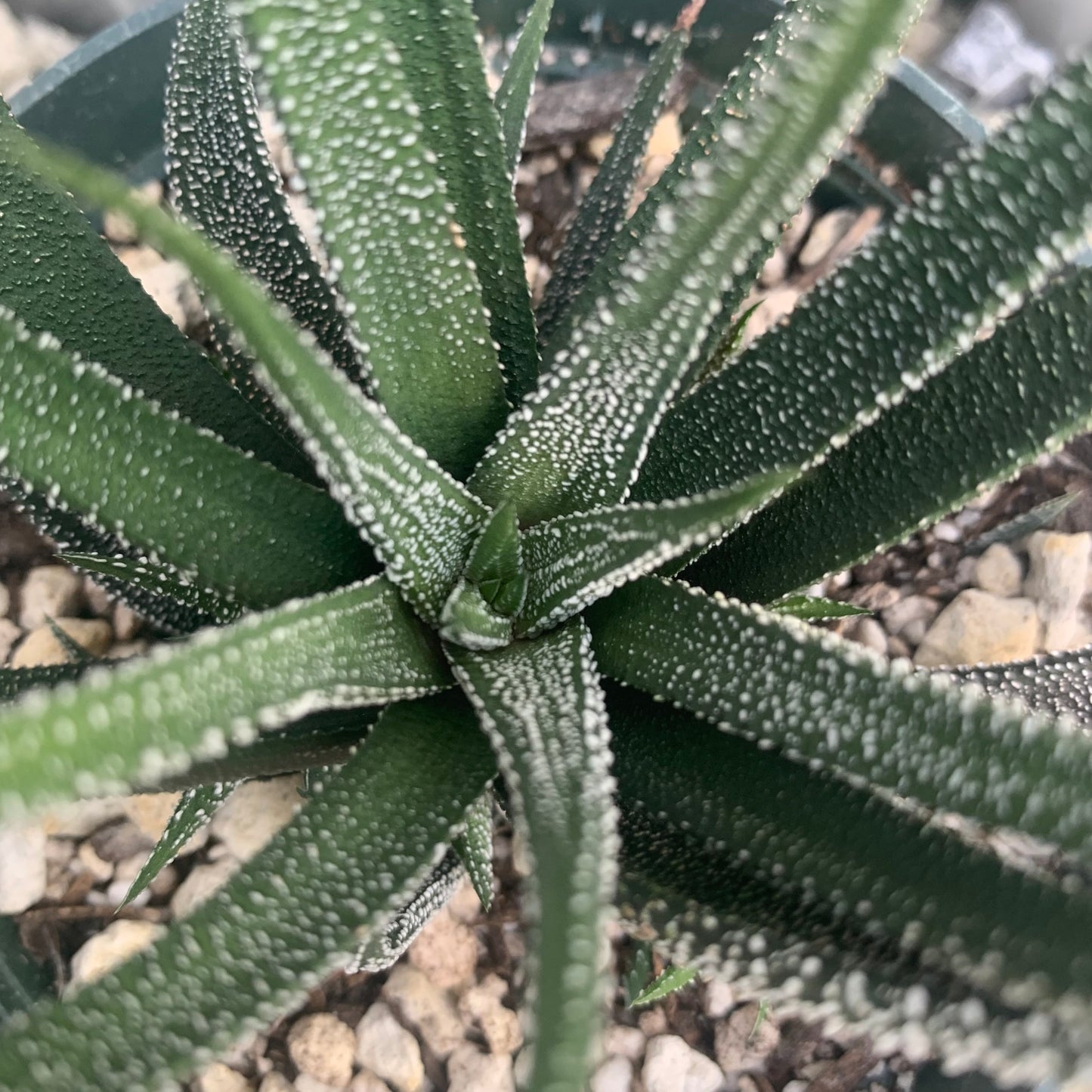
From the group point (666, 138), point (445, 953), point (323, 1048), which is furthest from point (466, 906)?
point (666, 138)

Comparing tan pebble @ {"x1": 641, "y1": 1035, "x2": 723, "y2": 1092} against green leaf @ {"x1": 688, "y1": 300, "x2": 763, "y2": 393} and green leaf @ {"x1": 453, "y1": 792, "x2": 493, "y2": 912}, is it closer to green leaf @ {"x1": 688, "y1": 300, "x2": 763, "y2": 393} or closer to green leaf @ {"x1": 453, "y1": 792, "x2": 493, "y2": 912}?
green leaf @ {"x1": 453, "y1": 792, "x2": 493, "y2": 912}

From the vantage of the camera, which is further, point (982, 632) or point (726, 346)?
point (982, 632)

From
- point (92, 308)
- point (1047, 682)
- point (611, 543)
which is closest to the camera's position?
point (611, 543)

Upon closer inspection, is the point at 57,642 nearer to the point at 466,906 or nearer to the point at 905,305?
the point at 466,906

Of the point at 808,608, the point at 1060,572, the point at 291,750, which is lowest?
the point at 291,750

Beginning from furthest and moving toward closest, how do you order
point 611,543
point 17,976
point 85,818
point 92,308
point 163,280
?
1. point 163,280
2. point 85,818
3. point 17,976
4. point 92,308
5. point 611,543

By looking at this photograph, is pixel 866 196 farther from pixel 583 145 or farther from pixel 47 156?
pixel 47 156

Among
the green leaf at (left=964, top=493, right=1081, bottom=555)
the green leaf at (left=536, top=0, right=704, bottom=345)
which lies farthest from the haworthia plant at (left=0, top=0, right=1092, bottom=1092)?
the green leaf at (left=964, top=493, right=1081, bottom=555)
